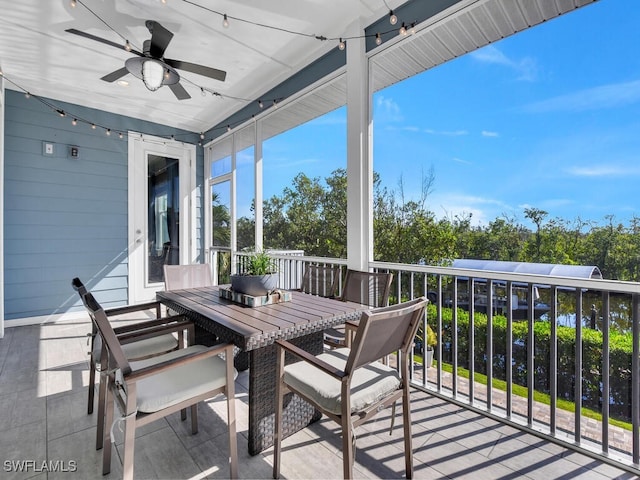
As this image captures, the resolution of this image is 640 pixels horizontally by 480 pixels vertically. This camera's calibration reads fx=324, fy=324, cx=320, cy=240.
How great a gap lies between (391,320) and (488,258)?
148 centimetres

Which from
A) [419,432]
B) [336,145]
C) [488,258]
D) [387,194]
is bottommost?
[419,432]

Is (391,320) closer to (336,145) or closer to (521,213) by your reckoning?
(521,213)

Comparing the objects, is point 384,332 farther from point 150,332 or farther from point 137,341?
point 137,341

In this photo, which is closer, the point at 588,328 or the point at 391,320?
the point at 391,320

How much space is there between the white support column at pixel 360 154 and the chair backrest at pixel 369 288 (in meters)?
0.37

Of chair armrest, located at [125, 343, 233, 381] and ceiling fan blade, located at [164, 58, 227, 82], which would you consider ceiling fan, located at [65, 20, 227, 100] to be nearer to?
ceiling fan blade, located at [164, 58, 227, 82]

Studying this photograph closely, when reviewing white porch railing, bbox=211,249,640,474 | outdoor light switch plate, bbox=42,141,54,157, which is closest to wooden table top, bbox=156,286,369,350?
white porch railing, bbox=211,249,640,474

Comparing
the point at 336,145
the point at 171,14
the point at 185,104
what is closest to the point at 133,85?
the point at 185,104

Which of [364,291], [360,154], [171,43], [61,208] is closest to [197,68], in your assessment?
[171,43]

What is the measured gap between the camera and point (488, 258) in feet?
8.02

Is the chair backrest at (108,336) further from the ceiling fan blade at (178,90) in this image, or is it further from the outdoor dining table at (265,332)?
the ceiling fan blade at (178,90)

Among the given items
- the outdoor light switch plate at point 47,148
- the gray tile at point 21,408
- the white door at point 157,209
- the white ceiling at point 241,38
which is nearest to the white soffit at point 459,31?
the white ceiling at point 241,38

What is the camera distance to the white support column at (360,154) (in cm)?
295

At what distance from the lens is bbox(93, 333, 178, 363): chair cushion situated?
1937 mm
